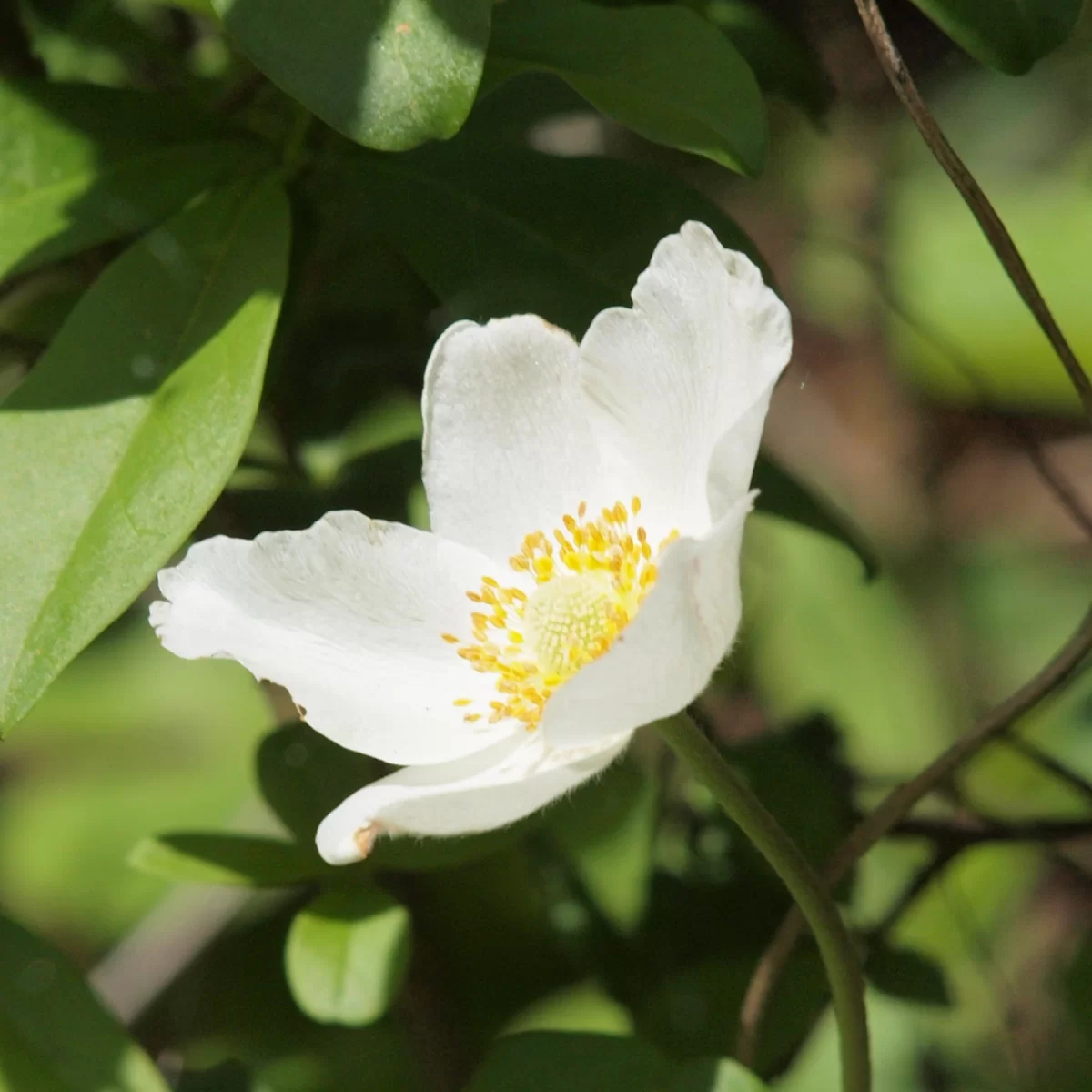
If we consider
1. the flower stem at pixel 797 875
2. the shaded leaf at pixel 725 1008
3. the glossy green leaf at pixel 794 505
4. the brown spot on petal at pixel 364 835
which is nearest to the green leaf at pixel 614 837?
the shaded leaf at pixel 725 1008

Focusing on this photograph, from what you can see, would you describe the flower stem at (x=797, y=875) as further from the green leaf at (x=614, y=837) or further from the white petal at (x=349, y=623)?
the green leaf at (x=614, y=837)

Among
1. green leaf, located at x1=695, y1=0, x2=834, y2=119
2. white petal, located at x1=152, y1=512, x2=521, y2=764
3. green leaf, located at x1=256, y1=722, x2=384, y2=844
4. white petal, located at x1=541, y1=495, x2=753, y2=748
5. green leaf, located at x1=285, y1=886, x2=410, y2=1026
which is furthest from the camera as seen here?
green leaf, located at x1=695, y1=0, x2=834, y2=119

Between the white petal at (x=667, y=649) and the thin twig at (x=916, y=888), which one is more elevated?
the white petal at (x=667, y=649)

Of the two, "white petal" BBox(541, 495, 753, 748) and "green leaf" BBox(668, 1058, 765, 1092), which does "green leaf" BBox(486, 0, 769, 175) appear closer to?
"white petal" BBox(541, 495, 753, 748)

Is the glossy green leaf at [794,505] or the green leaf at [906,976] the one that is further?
the green leaf at [906,976]

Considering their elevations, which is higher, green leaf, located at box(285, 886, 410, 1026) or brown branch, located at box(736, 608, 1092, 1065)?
brown branch, located at box(736, 608, 1092, 1065)

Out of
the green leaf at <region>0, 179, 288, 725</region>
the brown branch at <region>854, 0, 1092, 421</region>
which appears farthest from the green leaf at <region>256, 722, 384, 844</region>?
the brown branch at <region>854, 0, 1092, 421</region>

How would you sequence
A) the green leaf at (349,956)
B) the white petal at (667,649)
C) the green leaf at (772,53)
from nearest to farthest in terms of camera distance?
the white petal at (667,649), the green leaf at (349,956), the green leaf at (772,53)

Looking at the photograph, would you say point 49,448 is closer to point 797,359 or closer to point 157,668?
point 157,668
